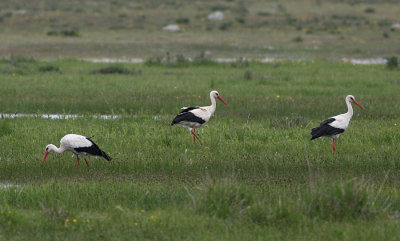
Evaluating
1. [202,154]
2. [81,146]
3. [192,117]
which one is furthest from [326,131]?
[81,146]

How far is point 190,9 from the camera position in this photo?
61156 millimetres

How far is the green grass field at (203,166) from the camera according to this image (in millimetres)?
7133

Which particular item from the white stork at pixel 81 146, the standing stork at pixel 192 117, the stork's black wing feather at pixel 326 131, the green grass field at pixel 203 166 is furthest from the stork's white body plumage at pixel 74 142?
the stork's black wing feather at pixel 326 131

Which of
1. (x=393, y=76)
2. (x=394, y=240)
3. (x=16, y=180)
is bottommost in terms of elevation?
(x=393, y=76)

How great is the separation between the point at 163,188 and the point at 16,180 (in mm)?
2398

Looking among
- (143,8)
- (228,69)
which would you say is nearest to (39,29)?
(143,8)

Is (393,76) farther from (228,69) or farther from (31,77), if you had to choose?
(31,77)

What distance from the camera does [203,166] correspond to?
10312 millimetres

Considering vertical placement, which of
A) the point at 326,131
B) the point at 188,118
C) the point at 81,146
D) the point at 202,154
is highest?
the point at 81,146

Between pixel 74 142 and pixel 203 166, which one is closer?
pixel 74 142

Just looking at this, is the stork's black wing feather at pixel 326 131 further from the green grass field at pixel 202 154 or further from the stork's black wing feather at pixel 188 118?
the stork's black wing feather at pixel 188 118

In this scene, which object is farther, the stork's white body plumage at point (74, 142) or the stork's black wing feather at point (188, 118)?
the stork's black wing feather at point (188, 118)

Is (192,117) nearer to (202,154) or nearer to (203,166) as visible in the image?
(202,154)

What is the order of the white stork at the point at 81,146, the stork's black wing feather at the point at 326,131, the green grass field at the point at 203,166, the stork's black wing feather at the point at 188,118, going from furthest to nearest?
the stork's black wing feather at the point at 188,118
the stork's black wing feather at the point at 326,131
the white stork at the point at 81,146
the green grass field at the point at 203,166
